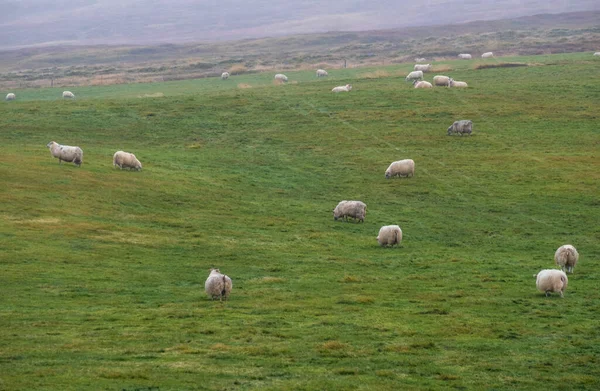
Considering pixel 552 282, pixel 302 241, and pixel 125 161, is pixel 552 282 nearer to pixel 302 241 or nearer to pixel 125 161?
pixel 302 241

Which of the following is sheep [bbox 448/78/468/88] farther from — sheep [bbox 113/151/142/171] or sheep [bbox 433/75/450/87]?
sheep [bbox 113/151/142/171]

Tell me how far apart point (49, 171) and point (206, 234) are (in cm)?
1292

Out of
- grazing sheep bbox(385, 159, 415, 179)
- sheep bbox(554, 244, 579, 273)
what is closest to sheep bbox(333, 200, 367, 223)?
grazing sheep bbox(385, 159, 415, 179)

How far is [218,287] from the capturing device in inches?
1095

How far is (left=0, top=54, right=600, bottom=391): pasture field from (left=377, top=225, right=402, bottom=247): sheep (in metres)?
0.60

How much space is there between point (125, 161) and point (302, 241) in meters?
16.7

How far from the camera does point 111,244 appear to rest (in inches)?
1415

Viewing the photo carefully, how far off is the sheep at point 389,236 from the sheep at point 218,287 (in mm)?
11716

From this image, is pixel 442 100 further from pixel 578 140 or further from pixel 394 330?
pixel 394 330

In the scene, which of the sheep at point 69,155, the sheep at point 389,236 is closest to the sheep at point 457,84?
the sheep at point 69,155

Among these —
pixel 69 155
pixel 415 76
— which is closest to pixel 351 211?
pixel 69 155

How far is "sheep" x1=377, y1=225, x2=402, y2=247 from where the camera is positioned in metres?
38.3

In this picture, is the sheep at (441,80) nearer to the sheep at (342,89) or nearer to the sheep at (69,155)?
the sheep at (342,89)

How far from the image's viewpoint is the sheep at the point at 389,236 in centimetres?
3831
